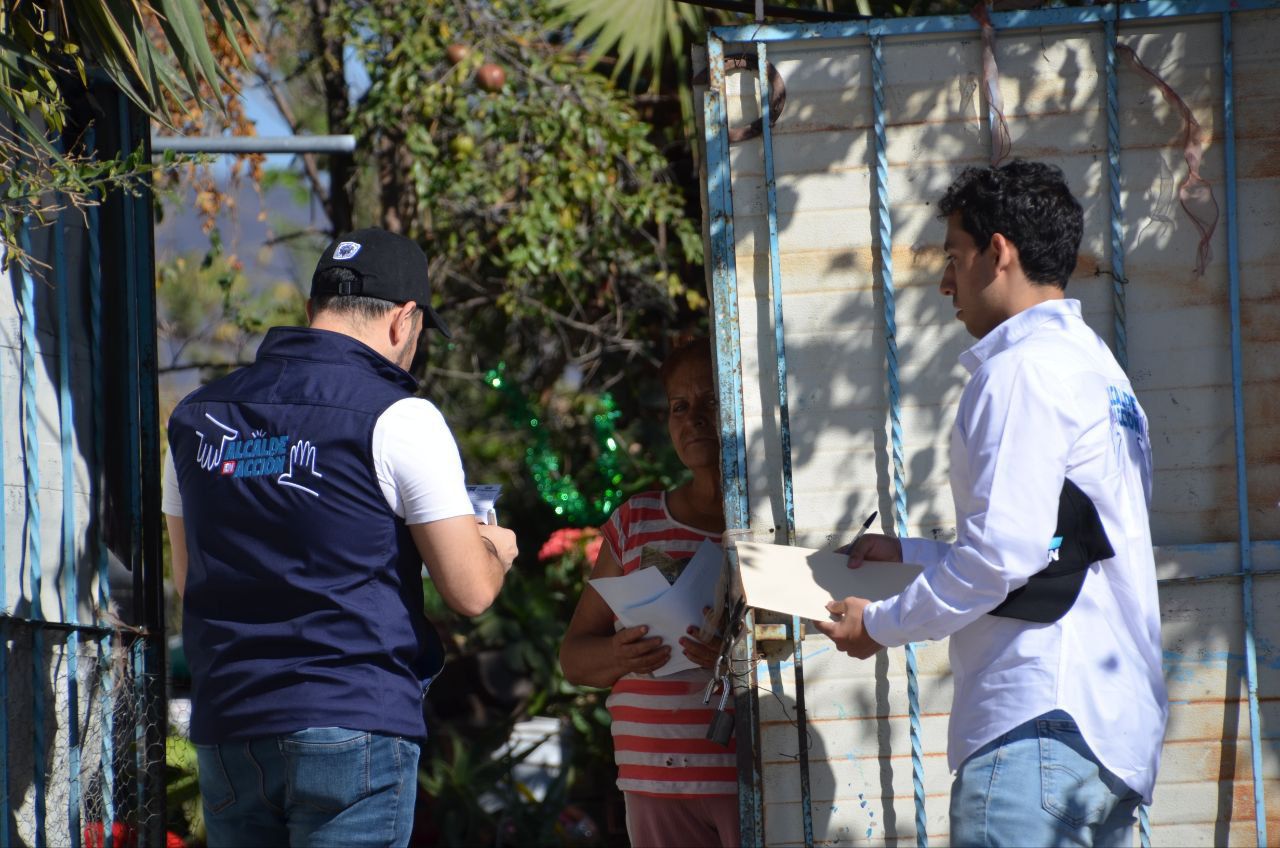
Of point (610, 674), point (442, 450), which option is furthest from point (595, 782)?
point (442, 450)

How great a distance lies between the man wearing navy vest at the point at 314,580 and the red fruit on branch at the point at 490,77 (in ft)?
11.9

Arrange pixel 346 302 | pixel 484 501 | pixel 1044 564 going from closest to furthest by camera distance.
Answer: pixel 1044 564, pixel 346 302, pixel 484 501

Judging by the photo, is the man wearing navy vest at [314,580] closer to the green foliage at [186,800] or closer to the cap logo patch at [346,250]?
the cap logo patch at [346,250]

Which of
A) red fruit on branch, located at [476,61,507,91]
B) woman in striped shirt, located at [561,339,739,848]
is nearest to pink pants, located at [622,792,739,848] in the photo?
woman in striped shirt, located at [561,339,739,848]

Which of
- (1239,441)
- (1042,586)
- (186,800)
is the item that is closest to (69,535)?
(186,800)

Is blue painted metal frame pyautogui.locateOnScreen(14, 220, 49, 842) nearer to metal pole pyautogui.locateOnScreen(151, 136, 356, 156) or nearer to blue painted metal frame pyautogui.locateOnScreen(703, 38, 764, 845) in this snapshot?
metal pole pyautogui.locateOnScreen(151, 136, 356, 156)

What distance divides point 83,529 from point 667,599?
159cm

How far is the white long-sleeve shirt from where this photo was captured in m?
2.15

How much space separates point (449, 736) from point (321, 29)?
352 centimetres

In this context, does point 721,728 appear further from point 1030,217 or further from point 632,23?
point 632,23

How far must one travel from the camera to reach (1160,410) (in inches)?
123

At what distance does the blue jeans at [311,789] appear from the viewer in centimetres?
236

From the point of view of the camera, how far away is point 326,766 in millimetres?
2361

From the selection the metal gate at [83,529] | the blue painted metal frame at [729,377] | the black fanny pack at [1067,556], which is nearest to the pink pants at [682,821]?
the blue painted metal frame at [729,377]
